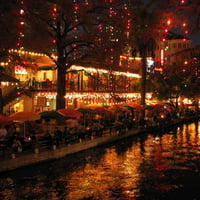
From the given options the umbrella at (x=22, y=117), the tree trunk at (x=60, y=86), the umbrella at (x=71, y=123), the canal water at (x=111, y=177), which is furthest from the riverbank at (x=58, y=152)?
the tree trunk at (x=60, y=86)

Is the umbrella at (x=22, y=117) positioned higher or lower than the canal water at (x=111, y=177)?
higher

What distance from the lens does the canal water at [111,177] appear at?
700 inches

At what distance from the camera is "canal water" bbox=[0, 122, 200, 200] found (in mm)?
17781

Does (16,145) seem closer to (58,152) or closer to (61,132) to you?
(58,152)

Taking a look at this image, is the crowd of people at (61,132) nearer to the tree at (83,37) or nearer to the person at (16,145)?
the person at (16,145)

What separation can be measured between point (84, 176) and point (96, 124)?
40.6ft

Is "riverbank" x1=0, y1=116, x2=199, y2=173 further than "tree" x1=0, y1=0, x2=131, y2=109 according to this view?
No

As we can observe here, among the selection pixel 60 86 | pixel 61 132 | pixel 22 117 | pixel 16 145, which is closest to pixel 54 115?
pixel 61 132

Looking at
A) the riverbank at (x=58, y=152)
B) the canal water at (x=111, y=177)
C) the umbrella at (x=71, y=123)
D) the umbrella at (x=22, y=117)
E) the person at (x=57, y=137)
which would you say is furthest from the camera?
the umbrella at (x=71, y=123)

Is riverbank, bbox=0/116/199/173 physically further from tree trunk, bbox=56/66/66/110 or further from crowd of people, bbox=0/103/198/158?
tree trunk, bbox=56/66/66/110

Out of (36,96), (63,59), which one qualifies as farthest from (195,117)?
(63,59)

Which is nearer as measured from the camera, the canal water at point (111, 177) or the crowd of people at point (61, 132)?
the canal water at point (111, 177)

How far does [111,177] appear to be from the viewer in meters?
21.2

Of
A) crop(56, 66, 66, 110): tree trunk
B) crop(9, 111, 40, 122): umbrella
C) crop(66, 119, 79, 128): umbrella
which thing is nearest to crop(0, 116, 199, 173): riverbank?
crop(66, 119, 79, 128): umbrella
